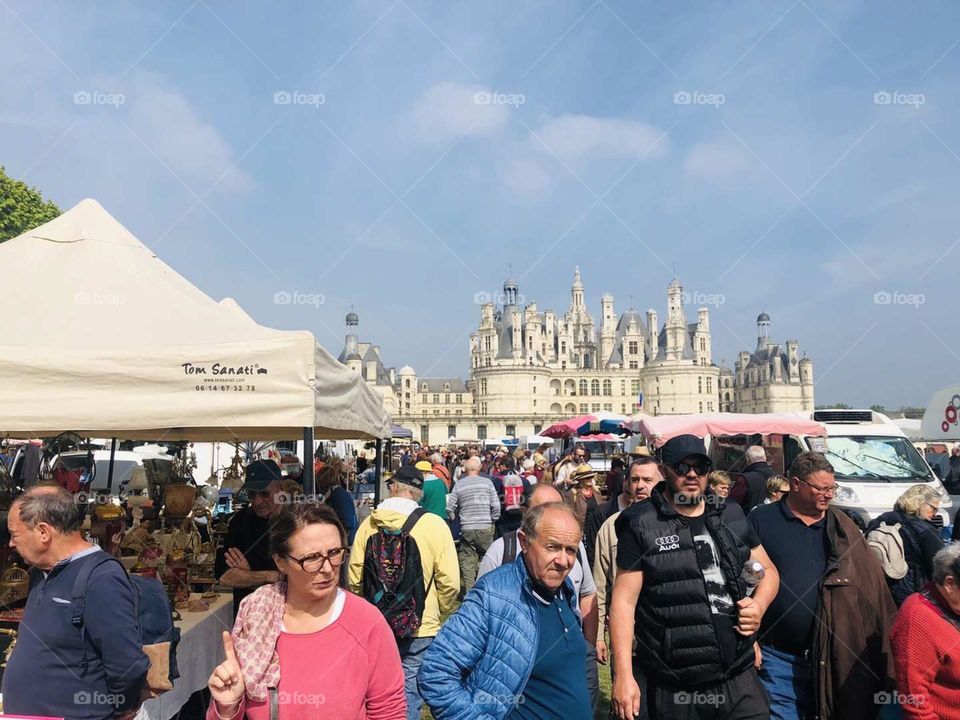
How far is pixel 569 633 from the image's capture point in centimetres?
291

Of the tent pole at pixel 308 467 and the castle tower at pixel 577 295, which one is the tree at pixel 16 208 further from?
the castle tower at pixel 577 295

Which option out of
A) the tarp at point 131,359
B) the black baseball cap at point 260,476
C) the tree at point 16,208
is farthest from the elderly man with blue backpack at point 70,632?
the tree at point 16,208

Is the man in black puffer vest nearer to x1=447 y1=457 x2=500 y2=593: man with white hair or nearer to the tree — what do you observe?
x1=447 y1=457 x2=500 y2=593: man with white hair

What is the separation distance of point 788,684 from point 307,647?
2741mm

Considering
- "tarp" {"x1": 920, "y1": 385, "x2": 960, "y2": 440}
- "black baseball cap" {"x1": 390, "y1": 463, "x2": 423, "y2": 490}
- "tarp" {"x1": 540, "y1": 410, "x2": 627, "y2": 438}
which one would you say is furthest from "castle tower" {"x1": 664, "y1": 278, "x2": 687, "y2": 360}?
"black baseball cap" {"x1": 390, "y1": 463, "x2": 423, "y2": 490}

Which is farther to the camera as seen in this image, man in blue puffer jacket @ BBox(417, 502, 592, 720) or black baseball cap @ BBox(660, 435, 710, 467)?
black baseball cap @ BBox(660, 435, 710, 467)

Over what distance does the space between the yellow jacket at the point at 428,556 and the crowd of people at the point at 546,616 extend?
11 millimetres

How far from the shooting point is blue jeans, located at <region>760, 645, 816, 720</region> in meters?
3.99

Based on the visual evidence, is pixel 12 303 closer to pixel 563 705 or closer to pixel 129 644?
pixel 129 644

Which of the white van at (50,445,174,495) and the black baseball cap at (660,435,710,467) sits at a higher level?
the black baseball cap at (660,435,710,467)

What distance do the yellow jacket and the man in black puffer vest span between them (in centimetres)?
126

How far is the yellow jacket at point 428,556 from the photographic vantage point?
4453 millimetres

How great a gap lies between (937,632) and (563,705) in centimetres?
168

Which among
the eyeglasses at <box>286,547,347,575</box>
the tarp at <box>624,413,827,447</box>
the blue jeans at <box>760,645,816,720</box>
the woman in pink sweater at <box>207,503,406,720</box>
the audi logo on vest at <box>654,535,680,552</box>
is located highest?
the tarp at <box>624,413,827,447</box>
